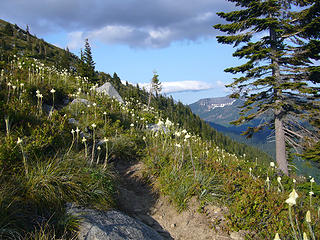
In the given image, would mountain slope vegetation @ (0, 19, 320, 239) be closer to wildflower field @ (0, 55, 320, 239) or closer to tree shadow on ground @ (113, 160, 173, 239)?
wildflower field @ (0, 55, 320, 239)

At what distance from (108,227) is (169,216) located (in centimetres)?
182

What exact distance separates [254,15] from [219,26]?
256 cm

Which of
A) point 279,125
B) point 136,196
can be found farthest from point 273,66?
point 136,196

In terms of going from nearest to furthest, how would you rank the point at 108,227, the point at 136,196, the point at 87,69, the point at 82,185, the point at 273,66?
the point at 108,227
the point at 82,185
the point at 136,196
the point at 273,66
the point at 87,69

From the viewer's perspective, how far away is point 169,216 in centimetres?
427

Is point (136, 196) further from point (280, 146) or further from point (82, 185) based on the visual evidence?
point (280, 146)

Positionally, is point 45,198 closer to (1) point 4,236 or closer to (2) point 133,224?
(1) point 4,236

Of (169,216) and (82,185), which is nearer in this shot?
(82,185)

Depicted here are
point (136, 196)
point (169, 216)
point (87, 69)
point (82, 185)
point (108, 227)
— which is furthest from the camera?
point (87, 69)

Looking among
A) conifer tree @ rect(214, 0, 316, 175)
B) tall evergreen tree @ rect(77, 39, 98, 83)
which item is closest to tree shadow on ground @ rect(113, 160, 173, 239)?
conifer tree @ rect(214, 0, 316, 175)

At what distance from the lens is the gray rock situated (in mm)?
2566

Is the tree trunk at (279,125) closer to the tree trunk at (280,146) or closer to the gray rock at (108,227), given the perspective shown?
the tree trunk at (280,146)

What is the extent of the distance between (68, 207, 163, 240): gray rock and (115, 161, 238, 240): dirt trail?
716 mm

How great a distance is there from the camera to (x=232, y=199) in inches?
170
